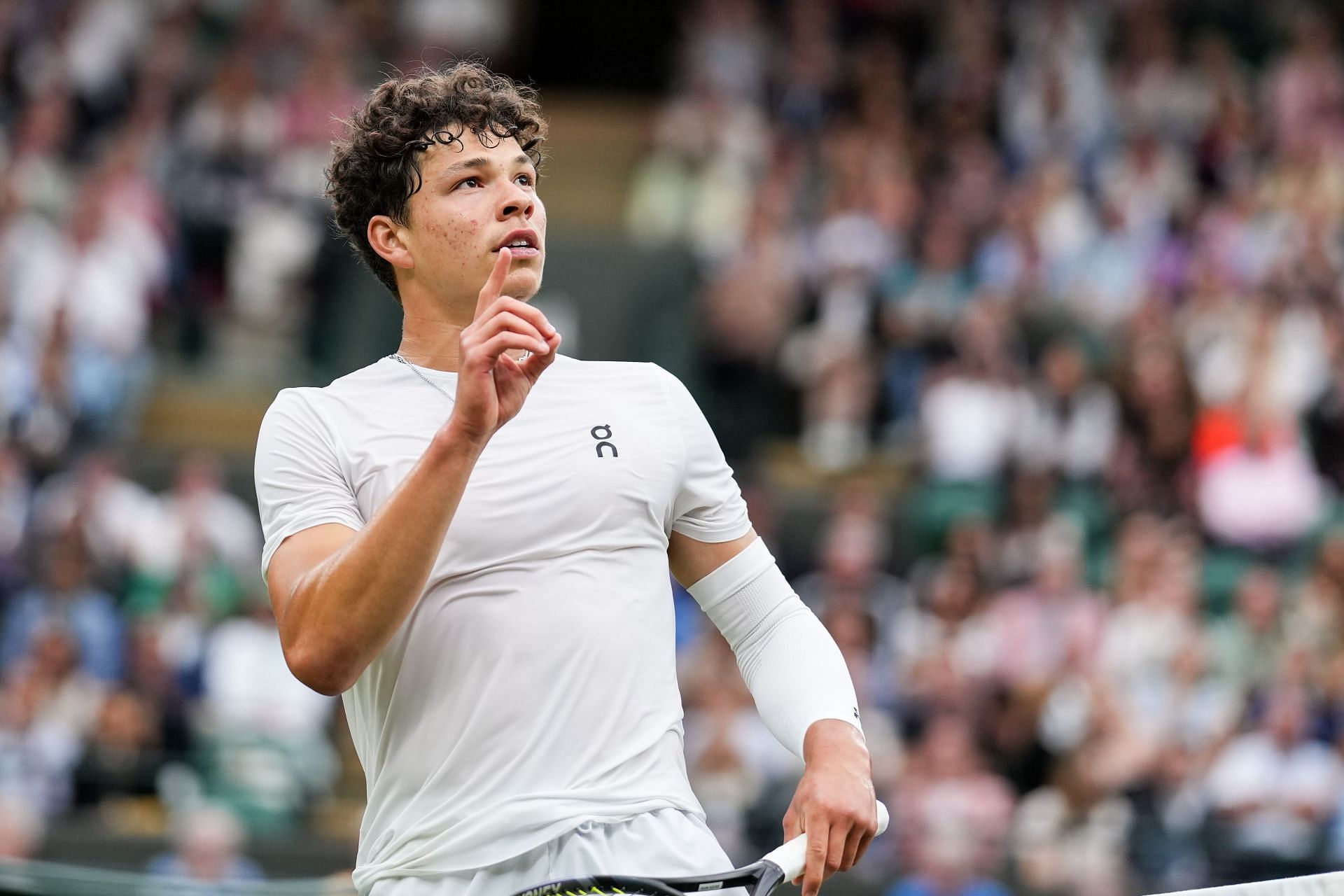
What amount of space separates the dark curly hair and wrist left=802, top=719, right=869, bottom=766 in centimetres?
114

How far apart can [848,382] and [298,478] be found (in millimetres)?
9338

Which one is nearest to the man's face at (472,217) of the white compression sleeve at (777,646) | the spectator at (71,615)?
the white compression sleeve at (777,646)

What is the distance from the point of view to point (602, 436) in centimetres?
354

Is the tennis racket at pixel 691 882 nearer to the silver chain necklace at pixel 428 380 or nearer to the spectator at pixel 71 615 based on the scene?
the silver chain necklace at pixel 428 380

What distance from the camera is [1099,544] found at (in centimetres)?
1120

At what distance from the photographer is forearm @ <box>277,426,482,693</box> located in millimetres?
3049

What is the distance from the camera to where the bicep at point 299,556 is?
3229mm

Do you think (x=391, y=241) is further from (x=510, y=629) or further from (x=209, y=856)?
(x=209, y=856)

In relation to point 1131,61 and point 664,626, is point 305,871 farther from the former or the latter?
point 1131,61

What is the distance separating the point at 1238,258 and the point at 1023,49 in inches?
118

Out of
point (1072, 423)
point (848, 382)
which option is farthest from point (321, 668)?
point (848, 382)

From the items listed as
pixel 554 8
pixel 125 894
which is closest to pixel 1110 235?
pixel 554 8

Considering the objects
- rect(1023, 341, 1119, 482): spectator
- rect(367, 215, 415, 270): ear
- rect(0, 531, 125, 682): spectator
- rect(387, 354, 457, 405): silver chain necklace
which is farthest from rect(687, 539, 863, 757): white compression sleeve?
rect(1023, 341, 1119, 482): spectator

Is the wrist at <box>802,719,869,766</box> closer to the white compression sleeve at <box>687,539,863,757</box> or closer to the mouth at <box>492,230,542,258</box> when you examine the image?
the white compression sleeve at <box>687,539,863,757</box>
